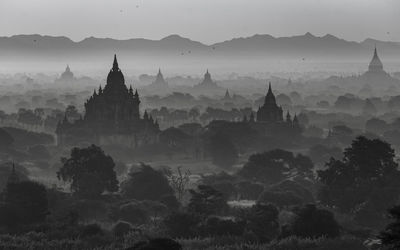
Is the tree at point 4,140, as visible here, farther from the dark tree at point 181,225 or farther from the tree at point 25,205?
the dark tree at point 181,225

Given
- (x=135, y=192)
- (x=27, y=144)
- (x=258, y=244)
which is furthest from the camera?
(x=27, y=144)

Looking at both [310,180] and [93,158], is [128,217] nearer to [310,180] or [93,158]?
[93,158]

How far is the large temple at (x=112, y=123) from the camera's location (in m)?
Answer: 113

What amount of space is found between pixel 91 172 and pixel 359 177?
26.9 metres

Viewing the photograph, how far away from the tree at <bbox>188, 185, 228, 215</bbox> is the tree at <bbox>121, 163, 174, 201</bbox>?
32.1 ft

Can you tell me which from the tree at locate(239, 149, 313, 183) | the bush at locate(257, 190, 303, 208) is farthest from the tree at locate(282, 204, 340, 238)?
the tree at locate(239, 149, 313, 183)

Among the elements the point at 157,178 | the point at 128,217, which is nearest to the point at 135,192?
the point at 157,178

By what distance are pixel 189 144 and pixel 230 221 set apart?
5916cm

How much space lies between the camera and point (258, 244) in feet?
161

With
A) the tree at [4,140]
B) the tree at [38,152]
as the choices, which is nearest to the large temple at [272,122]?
the tree at [38,152]

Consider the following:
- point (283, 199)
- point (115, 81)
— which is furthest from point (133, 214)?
point (115, 81)

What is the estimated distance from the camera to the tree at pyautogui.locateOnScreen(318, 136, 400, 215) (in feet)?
213

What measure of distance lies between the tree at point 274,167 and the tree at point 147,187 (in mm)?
14165

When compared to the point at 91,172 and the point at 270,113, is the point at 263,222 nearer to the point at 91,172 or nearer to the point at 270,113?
the point at 91,172
